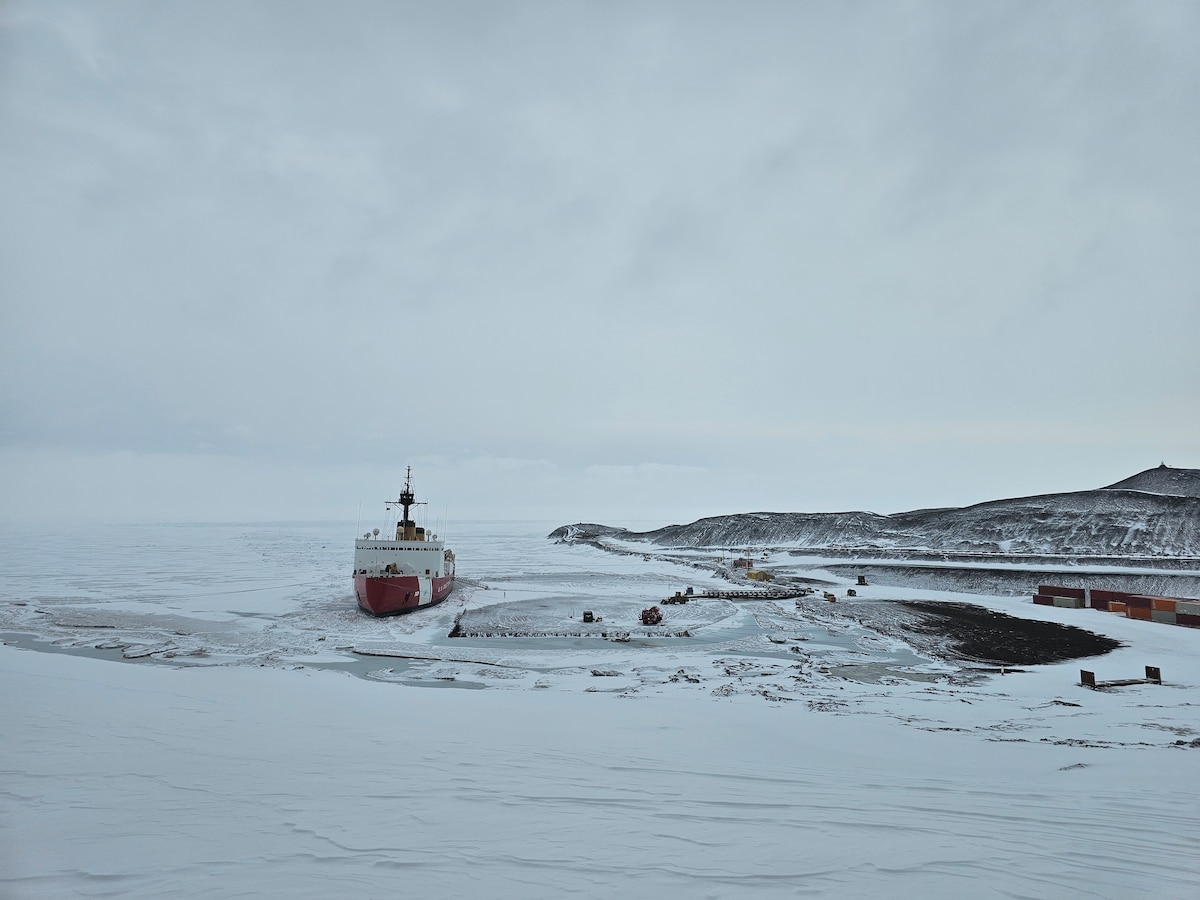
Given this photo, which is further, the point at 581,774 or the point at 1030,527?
the point at 1030,527

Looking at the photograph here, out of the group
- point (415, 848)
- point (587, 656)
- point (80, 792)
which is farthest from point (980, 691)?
point (80, 792)

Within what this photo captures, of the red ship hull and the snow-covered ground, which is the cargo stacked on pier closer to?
the snow-covered ground

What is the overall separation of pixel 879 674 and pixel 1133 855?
11799 mm

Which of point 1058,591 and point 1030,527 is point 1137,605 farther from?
point 1030,527

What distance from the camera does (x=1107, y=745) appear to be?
984 cm

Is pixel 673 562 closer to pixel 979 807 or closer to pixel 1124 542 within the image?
pixel 1124 542

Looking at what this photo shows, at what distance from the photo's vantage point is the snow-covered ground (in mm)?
5055

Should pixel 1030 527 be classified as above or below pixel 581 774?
above

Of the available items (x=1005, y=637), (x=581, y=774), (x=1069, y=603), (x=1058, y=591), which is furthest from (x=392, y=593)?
(x=1058, y=591)

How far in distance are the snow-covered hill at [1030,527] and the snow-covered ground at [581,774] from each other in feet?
228

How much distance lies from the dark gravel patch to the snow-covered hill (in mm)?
53031

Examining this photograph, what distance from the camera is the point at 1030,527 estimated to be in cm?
8425

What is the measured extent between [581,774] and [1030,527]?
99.1 m

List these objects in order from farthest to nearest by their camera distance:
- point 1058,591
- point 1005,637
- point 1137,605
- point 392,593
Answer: point 1058,591 < point 1137,605 < point 392,593 < point 1005,637
